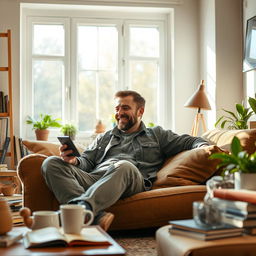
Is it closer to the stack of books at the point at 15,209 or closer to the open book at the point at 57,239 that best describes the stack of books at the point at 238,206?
the open book at the point at 57,239

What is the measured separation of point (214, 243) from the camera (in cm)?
178

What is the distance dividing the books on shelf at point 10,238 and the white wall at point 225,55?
361 cm

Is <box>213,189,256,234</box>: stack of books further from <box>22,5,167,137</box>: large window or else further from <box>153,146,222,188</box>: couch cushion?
<box>22,5,167,137</box>: large window

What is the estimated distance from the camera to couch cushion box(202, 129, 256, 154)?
10.5 feet

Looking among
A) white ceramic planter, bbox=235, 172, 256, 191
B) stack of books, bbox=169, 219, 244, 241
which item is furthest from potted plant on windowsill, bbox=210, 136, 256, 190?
stack of books, bbox=169, 219, 244, 241

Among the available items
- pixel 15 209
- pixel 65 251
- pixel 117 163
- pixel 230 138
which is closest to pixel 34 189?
pixel 15 209

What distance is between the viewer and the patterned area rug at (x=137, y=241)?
8.74 ft

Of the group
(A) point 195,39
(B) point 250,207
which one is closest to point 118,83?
(A) point 195,39

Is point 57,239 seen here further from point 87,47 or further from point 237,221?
point 87,47

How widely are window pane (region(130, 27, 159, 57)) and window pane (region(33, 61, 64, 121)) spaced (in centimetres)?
90

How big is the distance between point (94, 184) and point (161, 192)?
1.44 ft

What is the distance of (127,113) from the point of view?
12.2ft

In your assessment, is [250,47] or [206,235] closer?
[206,235]

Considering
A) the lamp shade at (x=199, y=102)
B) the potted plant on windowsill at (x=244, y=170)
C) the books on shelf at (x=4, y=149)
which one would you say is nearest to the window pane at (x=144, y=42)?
the lamp shade at (x=199, y=102)
